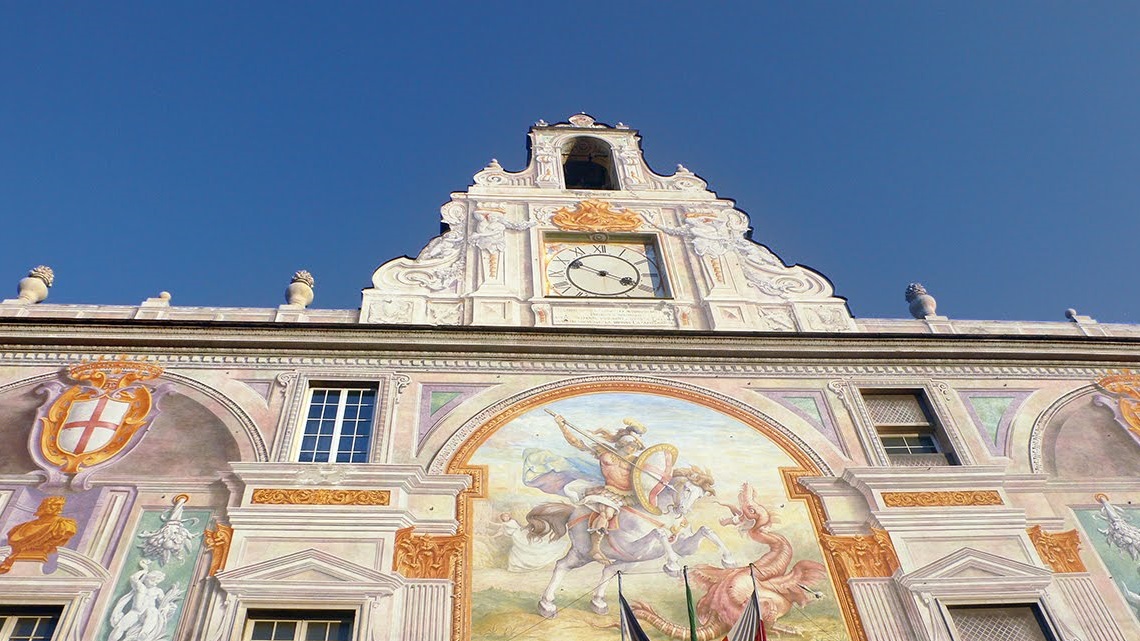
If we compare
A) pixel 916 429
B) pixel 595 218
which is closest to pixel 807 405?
pixel 916 429

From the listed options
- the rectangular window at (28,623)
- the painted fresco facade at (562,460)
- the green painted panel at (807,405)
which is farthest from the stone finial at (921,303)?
the rectangular window at (28,623)

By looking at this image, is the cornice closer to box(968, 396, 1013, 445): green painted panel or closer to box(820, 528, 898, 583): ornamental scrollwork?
box(968, 396, 1013, 445): green painted panel

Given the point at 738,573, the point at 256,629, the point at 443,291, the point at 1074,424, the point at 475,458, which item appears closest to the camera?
the point at 256,629

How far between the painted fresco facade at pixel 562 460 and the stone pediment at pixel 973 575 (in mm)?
31

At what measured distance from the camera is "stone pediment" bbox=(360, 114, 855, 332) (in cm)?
1555

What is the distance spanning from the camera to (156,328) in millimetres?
14414

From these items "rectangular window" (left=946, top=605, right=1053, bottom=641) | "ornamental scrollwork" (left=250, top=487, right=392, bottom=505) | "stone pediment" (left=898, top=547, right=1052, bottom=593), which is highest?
"ornamental scrollwork" (left=250, top=487, right=392, bottom=505)

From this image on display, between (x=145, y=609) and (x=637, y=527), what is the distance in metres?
5.13

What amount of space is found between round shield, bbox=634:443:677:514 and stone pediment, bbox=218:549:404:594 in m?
3.00

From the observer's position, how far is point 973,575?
11562 millimetres

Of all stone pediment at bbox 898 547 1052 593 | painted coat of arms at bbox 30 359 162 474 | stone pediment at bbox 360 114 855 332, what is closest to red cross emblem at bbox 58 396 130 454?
painted coat of arms at bbox 30 359 162 474

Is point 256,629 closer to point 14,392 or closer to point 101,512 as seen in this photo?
point 101,512

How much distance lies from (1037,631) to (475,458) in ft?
20.8

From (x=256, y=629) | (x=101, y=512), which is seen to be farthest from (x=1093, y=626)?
(x=101, y=512)
